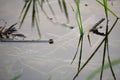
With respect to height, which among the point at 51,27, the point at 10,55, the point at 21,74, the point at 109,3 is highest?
the point at 109,3

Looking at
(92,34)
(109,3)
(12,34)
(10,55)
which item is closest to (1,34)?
(12,34)

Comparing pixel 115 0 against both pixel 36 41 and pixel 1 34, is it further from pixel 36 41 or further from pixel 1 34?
pixel 1 34

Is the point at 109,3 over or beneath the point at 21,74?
over

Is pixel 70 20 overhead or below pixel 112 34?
overhead

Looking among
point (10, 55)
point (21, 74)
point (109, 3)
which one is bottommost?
point (21, 74)

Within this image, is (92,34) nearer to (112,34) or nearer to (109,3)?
(112,34)

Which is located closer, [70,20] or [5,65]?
[70,20]

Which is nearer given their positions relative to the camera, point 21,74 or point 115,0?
point 115,0

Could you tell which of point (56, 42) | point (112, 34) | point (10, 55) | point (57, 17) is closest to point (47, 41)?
point (56, 42)
